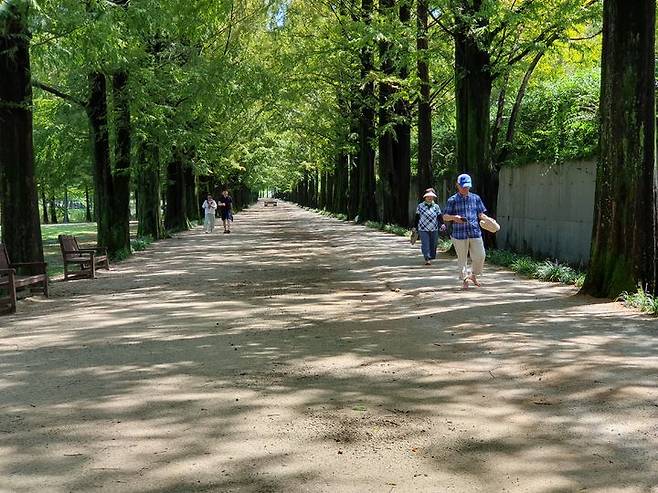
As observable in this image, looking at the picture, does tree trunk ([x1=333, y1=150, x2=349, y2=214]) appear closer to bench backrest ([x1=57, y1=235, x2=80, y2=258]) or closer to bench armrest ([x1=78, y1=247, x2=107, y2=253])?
bench armrest ([x1=78, y1=247, x2=107, y2=253])

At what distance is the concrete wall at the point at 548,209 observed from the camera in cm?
1509

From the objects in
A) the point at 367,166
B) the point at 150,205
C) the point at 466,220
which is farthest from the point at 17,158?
the point at 367,166

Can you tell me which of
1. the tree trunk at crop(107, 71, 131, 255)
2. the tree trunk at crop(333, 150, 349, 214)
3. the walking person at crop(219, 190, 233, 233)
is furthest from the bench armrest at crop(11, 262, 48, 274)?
the tree trunk at crop(333, 150, 349, 214)

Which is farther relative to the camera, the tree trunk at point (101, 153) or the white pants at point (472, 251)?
the tree trunk at point (101, 153)

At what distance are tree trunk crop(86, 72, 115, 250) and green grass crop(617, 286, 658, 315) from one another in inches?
533

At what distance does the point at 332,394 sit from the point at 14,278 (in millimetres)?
6989

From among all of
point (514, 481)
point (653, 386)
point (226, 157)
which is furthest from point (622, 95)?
point (226, 157)

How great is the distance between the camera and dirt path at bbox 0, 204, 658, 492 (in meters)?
4.11

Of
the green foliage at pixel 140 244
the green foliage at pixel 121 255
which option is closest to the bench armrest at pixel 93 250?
the green foliage at pixel 121 255

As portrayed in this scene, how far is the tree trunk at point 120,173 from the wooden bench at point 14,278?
669cm

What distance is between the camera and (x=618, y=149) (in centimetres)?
995

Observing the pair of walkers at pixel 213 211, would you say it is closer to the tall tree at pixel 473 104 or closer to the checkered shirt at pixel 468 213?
the tall tree at pixel 473 104

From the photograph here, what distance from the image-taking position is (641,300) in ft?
30.5

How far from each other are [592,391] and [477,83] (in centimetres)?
1221
